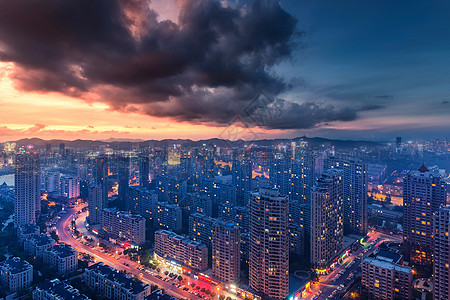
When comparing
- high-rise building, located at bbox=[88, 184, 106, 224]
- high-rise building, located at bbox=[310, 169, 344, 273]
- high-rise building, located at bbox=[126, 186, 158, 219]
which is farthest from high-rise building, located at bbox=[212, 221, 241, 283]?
high-rise building, located at bbox=[88, 184, 106, 224]

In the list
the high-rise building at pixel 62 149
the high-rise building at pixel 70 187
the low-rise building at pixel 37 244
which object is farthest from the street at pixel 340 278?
the high-rise building at pixel 62 149

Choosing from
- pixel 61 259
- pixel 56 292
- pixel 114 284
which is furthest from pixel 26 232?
pixel 114 284

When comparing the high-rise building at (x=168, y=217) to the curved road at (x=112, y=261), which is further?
the high-rise building at (x=168, y=217)

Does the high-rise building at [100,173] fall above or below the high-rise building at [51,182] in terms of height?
above

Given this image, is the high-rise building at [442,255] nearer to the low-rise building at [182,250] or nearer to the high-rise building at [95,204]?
the low-rise building at [182,250]

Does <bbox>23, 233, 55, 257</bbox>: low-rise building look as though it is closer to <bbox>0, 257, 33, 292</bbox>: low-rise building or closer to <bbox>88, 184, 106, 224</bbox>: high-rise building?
<bbox>0, 257, 33, 292</bbox>: low-rise building

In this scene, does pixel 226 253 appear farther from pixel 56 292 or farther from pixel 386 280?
pixel 56 292

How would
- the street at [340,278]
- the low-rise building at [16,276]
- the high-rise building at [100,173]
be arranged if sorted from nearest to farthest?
the low-rise building at [16,276] → the street at [340,278] → the high-rise building at [100,173]

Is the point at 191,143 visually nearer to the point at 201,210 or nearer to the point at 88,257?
the point at 201,210
